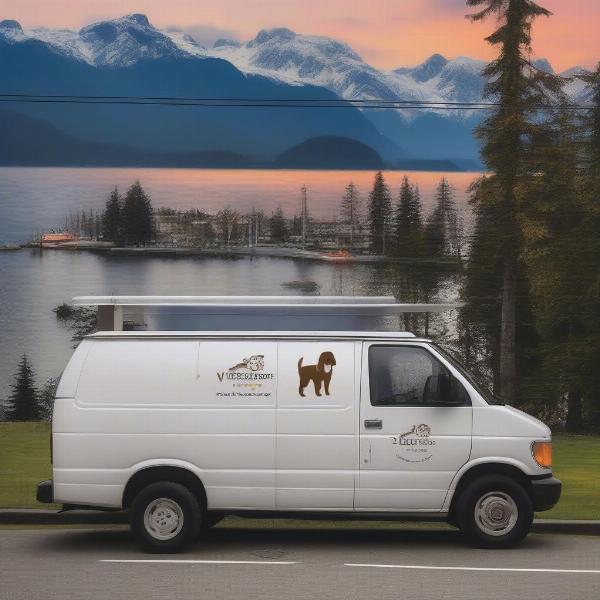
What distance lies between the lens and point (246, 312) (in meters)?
11.5

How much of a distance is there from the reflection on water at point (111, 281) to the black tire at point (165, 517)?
5366cm

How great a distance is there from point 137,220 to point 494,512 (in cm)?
7082

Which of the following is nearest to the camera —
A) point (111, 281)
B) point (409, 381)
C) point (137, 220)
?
point (409, 381)

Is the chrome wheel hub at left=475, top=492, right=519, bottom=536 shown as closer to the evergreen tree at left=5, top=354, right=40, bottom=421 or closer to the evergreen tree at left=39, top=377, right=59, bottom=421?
the evergreen tree at left=39, top=377, right=59, bottom=421

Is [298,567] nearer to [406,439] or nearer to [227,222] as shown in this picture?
[406,439]

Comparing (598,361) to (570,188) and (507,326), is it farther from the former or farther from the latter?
(570,188)

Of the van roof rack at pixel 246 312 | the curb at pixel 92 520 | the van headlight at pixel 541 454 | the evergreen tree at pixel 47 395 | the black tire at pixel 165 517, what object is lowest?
the evergreen tree at pixel 47 395

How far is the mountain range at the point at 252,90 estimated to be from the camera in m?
99.8

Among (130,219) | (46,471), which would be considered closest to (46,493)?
(46,471)

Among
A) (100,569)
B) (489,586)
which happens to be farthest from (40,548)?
(489,586)

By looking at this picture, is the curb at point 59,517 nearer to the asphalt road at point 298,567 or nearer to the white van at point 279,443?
the asphalt road at point 298,567

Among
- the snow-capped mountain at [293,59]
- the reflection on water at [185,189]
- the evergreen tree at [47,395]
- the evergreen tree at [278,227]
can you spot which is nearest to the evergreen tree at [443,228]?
the reflection on water at [185,189]

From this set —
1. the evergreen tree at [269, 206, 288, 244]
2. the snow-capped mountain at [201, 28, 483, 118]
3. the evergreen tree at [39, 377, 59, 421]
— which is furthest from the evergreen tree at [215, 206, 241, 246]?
the snow-capped mountain at [201, 28, 483, 118]

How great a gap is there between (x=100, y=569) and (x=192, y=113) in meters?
98.5
